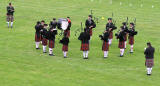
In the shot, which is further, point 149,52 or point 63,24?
point 63,24

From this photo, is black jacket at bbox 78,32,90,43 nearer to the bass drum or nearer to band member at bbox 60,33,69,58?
band member at bbox 60,33,69,58

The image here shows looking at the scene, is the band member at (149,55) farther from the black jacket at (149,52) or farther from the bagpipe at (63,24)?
the bagpipe at (63,24)

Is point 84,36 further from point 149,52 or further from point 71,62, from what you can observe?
point 149,52

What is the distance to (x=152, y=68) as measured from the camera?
2562cm

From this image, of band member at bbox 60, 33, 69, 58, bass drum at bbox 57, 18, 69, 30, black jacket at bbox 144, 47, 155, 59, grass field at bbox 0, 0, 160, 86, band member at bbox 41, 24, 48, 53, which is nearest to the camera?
grass field at bbox 0, 0, 160, 86

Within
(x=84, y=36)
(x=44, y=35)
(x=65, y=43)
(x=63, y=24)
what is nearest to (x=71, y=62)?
(x=65, y=43)

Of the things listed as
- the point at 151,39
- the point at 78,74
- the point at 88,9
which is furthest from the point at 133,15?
the point at 78,74

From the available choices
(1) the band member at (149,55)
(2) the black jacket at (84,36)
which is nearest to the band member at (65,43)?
(2) the black jacket at (84,36)

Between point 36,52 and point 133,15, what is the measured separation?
2249 centimetres

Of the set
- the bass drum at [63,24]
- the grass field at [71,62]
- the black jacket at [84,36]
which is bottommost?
the grass field at [71,62]

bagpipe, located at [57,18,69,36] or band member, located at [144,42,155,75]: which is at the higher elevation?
bagpipe, located at [57,18,69,36]

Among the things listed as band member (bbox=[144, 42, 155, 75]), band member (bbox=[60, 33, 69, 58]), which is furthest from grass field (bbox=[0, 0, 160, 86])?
band member (bbox=[144, 42, 155, 75])

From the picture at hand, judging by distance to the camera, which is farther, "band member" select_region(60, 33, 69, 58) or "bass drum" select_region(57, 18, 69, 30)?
"bass drum" select_region(57, 18, 69, 30)

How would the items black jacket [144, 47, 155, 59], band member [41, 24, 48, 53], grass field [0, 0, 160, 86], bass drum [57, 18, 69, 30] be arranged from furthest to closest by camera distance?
bass drum [57, 18, 69, 30], band member [41, 24, 48, 53], black jacket [144, 47, 155, 59], grass field [0, 0, 160, 86]
